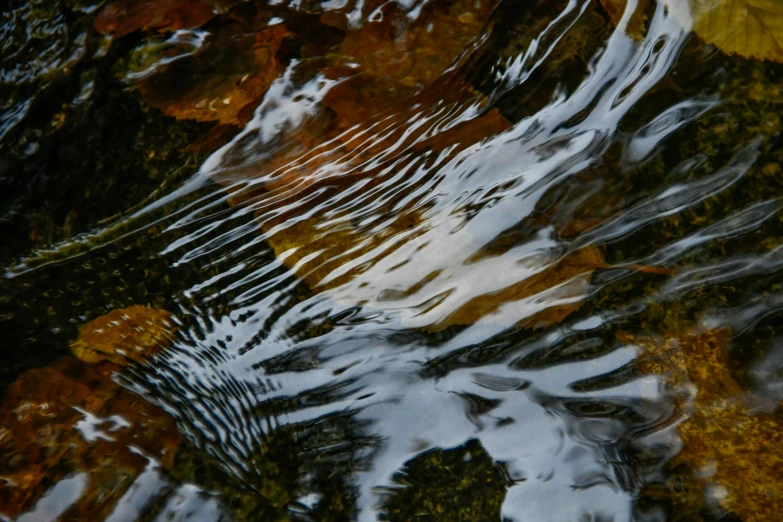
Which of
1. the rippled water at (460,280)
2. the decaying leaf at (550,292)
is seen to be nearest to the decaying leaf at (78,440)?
the rippled water at (460,280)

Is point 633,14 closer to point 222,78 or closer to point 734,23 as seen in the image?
point 734,23

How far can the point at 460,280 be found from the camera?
1.81 m

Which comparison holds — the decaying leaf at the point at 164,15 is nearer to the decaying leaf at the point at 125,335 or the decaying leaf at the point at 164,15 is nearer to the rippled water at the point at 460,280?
the rippled water at the point at 460,280

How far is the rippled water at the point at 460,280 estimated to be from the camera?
63.7 inches

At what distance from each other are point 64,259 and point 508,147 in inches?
63.3

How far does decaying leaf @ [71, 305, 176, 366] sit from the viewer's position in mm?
1929

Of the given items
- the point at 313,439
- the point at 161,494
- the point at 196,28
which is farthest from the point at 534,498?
the point at 196,28

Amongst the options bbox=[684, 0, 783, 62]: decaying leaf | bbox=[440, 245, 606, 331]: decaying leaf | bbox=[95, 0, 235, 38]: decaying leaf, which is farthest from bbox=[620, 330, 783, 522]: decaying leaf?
bbox=[95, 0, 235, 38]: decaying leaf

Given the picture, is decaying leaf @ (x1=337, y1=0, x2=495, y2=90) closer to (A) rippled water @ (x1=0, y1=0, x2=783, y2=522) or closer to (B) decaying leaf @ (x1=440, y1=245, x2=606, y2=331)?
(A) rippled water @ (x1=0, y1=0, x2=783, y2=522)

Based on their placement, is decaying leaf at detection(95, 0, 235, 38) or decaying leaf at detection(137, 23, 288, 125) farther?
decaying leaf at detection(95, 0, 235, 38)

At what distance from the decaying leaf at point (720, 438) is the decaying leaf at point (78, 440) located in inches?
56.4

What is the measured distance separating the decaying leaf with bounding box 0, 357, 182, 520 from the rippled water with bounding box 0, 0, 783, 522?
0.04 m

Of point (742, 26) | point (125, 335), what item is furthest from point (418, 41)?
point (125, 335)

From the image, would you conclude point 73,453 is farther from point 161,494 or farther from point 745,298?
point 745,298
